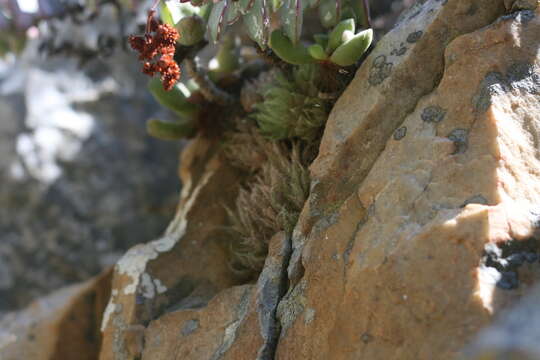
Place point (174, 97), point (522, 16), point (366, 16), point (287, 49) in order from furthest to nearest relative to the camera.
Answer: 1. point (174, 97)
2. point (366, 16)
3. point (287, 49)
4. point (522, 16)

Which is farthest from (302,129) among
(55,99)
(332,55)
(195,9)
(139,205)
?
(55,99)

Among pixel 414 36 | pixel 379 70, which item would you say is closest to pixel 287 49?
pixel 379 70

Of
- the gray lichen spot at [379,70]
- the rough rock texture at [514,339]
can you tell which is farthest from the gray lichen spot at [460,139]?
the rough rock texture at [514,339]

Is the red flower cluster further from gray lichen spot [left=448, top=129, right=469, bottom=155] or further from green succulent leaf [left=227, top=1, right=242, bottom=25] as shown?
gray lichen spot [left=448, top=129, right=469, bottom=155]

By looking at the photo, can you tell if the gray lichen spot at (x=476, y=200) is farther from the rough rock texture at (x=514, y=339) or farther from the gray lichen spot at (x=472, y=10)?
the gray lichen spot at (x=472, y=10)

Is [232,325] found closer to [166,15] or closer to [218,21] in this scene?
[218,21]

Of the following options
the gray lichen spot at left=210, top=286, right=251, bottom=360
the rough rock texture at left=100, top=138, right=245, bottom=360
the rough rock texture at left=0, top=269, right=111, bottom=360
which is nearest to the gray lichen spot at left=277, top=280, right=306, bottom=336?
the gray lichen spot at left=210, top=286, right=251, bottom=360

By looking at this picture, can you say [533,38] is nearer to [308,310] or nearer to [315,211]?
[315,211]
